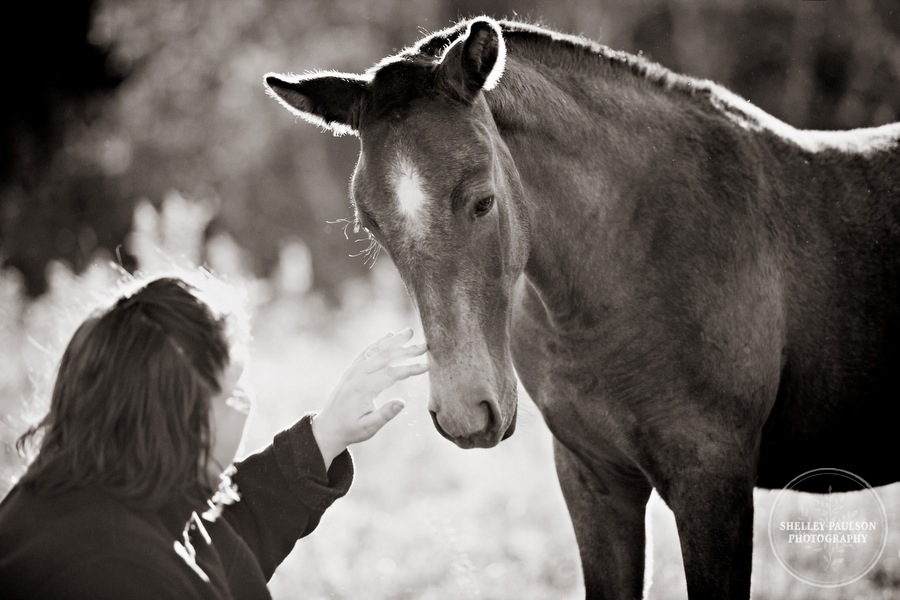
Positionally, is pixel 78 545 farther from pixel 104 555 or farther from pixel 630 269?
pixel 630 269

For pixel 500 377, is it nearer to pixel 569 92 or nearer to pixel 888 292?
pixel 569 92

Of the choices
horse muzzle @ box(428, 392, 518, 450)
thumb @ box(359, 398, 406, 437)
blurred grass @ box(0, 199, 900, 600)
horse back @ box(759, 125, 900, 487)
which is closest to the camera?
horse muzzle @ box(428, 392, 518, 450)

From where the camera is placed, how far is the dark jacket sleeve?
8.89 feet

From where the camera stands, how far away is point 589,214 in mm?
3006

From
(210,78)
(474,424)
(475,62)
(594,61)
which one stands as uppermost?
(210,78)

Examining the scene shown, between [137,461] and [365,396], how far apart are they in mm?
823

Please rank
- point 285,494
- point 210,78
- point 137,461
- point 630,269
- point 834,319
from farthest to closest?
point 210,78
point 834,319
point 630,269
point 285,494
point 137,461

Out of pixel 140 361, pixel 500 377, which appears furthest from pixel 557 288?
pixel 140 361

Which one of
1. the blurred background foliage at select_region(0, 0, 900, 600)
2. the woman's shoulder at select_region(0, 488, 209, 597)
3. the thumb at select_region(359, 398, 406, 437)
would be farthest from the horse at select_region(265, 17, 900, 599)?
Answer: the blurred background foliage at select_region(0, 0, 900, 600)

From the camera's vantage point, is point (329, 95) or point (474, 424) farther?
point (329, 95)

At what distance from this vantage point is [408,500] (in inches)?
253

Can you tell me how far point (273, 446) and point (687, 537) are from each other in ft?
4.88

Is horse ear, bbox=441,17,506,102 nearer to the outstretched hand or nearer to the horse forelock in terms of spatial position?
the horse forelock

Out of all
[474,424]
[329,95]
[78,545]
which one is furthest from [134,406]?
[329,95]
